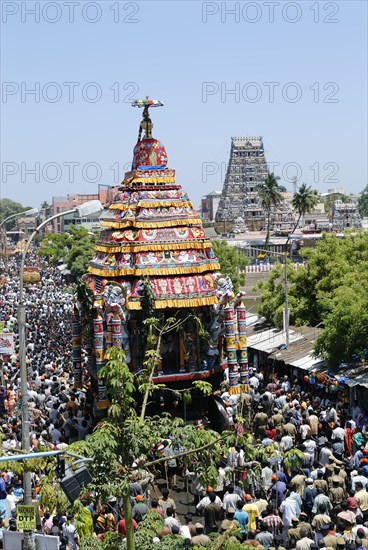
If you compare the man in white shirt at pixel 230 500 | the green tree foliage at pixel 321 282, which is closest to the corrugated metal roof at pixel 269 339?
the green tree foliage at pixel 321 282

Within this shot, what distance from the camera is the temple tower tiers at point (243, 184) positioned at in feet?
401

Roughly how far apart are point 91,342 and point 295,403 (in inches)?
239

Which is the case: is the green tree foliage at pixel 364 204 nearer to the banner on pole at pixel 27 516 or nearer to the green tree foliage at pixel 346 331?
the green tree foliage at pixel 346 331

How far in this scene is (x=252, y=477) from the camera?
11.2m

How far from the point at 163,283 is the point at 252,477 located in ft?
46.5

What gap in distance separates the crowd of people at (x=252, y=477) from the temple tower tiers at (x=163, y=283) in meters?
1.49

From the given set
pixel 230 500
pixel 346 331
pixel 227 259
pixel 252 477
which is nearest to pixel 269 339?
pixel 346 331

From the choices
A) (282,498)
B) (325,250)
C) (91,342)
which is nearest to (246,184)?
(325,250)

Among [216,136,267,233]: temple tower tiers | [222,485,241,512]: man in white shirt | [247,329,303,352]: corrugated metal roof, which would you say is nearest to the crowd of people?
[222,485,241,512]: man in white shirt

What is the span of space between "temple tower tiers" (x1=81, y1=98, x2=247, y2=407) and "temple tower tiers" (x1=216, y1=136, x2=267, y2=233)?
311ft

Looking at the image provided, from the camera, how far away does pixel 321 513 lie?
1616 cm

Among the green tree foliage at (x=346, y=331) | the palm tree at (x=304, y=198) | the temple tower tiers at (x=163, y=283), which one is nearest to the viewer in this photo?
the temple tower tiers at (x=163, y=283)

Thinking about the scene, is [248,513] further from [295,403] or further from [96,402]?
[96,402]

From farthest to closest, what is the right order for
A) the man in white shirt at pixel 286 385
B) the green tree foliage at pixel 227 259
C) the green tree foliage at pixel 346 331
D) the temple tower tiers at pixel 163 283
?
the green tree foliage at pixel 227 259, the man in white shirt at pixel 286 385, the green tree foliage at pixel 346 331, the temple tower tiers at pixel 163 283
